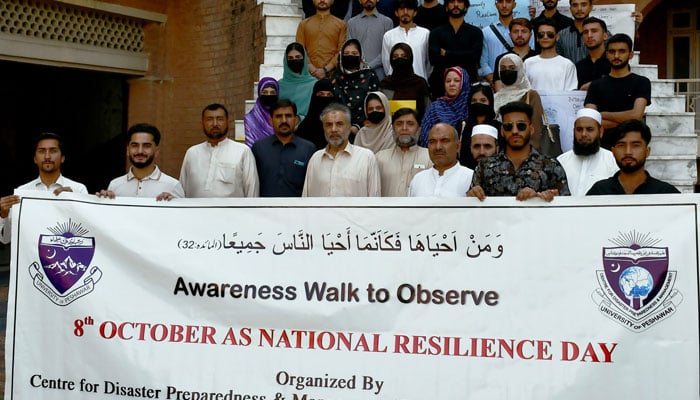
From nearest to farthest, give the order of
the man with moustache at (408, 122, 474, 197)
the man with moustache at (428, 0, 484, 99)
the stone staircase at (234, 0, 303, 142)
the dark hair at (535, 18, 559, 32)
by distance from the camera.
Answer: the man with moustache at (408, 122, 474, 197) < the dark hair at (535, 18, 559, 32) < the man with moustache at (428, 0, 484, 99) < the stone staircase at (234, 0, 303, 142)

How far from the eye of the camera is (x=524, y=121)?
441 centimetres

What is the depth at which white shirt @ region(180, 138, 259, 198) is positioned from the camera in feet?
16.9

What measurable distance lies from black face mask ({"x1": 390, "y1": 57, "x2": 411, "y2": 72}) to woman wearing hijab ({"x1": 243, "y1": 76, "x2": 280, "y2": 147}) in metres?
1.03

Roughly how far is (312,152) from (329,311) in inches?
66.9

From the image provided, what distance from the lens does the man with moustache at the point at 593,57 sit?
6.84 metres

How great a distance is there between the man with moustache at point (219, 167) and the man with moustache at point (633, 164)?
88.7 inches

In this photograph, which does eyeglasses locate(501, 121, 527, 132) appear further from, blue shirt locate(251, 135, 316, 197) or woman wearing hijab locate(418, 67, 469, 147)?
woman wearing hijab locate(418, 67, 469, 147)

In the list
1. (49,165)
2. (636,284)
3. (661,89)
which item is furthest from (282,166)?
(661,89)

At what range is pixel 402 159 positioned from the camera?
16.8 ft

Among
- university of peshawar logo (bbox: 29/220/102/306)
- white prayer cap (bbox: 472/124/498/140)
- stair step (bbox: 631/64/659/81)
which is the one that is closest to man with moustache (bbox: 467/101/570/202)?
white prayer cap (bbox: 472/124/498/140)

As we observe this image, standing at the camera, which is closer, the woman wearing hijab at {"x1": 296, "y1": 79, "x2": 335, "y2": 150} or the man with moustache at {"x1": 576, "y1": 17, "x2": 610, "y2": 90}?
the woman wearing hijab at {"x1": 296, "y1": 79, "x2": 335, "y2": 150}

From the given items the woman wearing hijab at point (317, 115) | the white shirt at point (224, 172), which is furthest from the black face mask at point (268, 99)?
the white shirt at point (224, 172)

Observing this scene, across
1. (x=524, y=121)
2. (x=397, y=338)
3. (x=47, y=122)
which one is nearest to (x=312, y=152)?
(x=524, y=121)

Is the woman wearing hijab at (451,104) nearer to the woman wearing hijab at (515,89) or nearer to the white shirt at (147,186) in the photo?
the woman wearing hijab at (515,89)
